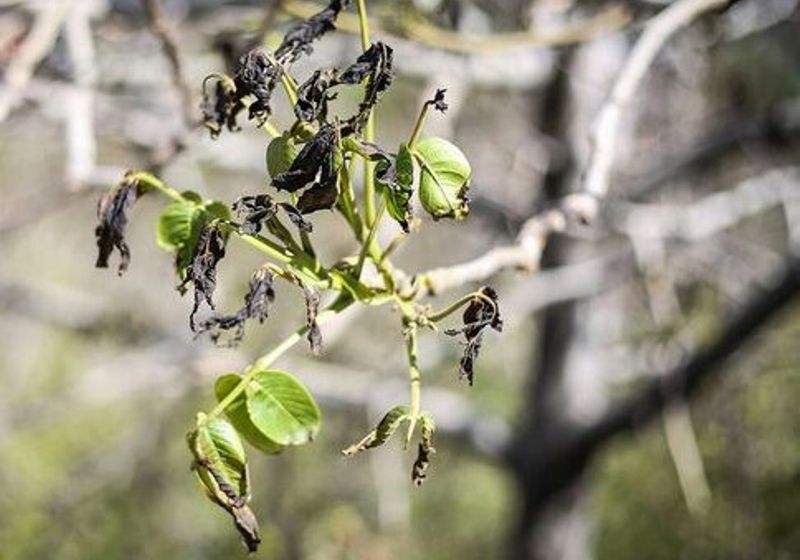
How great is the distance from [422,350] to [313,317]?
226cm

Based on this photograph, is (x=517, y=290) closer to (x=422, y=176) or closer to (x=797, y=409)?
(x=797, y=409)

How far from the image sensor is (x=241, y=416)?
2.09ft

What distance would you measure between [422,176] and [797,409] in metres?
3.23

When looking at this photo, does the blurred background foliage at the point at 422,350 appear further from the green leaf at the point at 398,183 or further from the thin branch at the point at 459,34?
the green leaf at the point at 398,183

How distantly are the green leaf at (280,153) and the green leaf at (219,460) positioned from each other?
0.44ft

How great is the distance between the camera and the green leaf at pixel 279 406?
63 cm

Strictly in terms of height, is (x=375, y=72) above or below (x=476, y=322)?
above

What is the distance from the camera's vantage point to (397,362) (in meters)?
2.86

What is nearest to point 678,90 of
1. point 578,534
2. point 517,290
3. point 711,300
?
point 711,300

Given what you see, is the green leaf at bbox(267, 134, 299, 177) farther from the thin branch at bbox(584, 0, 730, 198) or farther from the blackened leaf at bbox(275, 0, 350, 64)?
the thin branch at bbox(584, 0, 730, 198)

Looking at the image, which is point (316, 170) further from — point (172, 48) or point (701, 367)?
point (701, 367)

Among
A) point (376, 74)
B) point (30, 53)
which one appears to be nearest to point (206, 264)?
point (376, 74)

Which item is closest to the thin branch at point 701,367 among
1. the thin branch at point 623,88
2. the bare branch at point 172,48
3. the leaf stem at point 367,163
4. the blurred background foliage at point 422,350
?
the blurred background foliage at point 422,350

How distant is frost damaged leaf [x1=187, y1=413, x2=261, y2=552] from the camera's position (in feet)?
1.90
